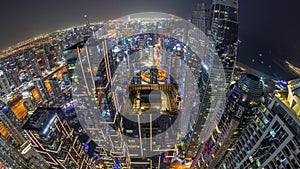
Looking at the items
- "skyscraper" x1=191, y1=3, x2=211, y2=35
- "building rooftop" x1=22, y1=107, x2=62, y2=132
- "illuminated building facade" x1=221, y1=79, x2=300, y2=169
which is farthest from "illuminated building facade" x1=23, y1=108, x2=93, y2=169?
"skyscraper" x1=191, y1=3, x2=211, y2=35

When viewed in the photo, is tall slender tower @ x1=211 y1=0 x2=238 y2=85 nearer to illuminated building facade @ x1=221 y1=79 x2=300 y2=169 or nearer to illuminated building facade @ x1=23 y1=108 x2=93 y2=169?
illuminated building facade @ x1=221 y1=79 x2=300 y2=169

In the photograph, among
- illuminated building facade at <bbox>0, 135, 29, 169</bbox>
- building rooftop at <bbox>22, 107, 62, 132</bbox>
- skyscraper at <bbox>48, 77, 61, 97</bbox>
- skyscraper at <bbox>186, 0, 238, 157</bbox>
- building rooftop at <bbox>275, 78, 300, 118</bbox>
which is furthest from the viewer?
skyscraper at <bbox>48, 77, 61, 97</bbox>

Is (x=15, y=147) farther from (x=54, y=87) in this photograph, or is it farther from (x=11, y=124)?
(x=54, y=87)

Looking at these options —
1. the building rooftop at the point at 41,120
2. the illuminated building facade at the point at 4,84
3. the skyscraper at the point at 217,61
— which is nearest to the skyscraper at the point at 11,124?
the building rooftop at the point at 41,120

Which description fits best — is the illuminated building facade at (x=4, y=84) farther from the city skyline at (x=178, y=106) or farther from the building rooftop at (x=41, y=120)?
the building rooftop at (x=41, y=120)

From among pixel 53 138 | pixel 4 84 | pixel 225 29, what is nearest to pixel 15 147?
pixel 53 138

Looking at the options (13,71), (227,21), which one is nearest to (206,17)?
(227,21)

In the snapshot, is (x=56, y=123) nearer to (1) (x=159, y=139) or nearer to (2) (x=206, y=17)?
(1) (x=159, y=139)
